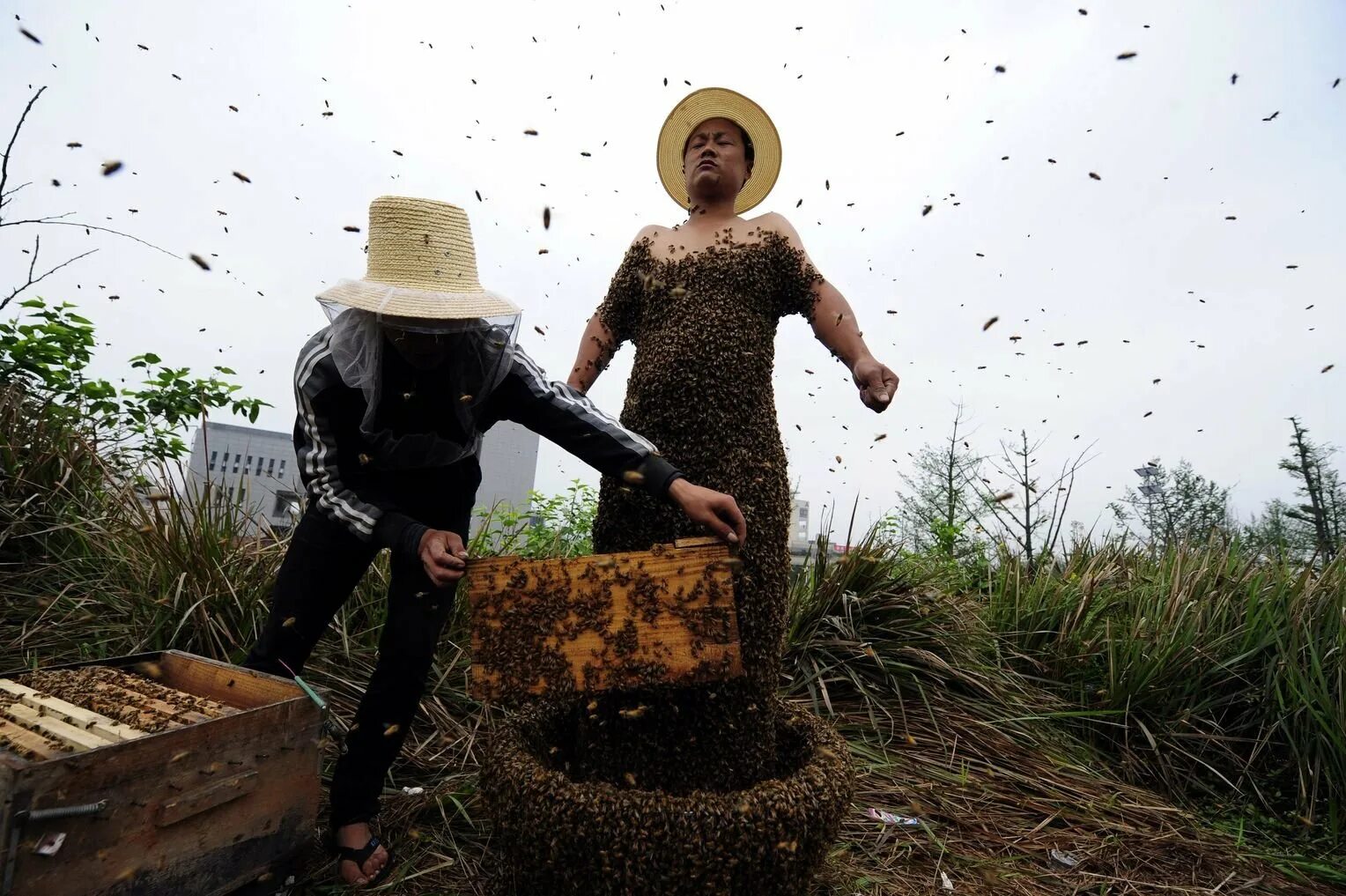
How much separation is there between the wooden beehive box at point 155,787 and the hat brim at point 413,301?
48.5 inches

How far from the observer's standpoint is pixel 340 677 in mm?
3654

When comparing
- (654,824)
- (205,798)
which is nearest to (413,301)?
(205,798)

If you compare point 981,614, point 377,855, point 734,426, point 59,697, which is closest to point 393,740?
point 377,855

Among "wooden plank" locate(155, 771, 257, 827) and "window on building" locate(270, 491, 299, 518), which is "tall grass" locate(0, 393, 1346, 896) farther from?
"wooden plank" locate(155, 771, 257, 827)

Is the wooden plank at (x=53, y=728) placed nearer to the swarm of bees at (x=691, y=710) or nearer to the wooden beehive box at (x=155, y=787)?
the wooden beehive box at (x=155, y=787)

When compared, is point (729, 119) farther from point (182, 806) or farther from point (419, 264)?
point (182, 806)

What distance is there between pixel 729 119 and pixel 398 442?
67.7 inches

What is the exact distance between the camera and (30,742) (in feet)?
5.86

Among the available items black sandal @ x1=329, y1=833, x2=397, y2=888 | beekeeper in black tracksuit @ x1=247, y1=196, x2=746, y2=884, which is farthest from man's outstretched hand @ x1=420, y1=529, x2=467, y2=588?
black sandal @ x1=329, y1=833, x2=397, y2=888

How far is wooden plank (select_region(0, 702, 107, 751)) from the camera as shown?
5.95 feet

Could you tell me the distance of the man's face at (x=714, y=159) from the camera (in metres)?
2.75

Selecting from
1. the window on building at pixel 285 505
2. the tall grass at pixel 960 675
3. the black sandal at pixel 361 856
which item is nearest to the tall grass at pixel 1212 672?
the tall grass at pixel 960 675

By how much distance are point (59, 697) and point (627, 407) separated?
1945 mm

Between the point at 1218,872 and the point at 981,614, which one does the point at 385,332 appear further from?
the point at 981,614
